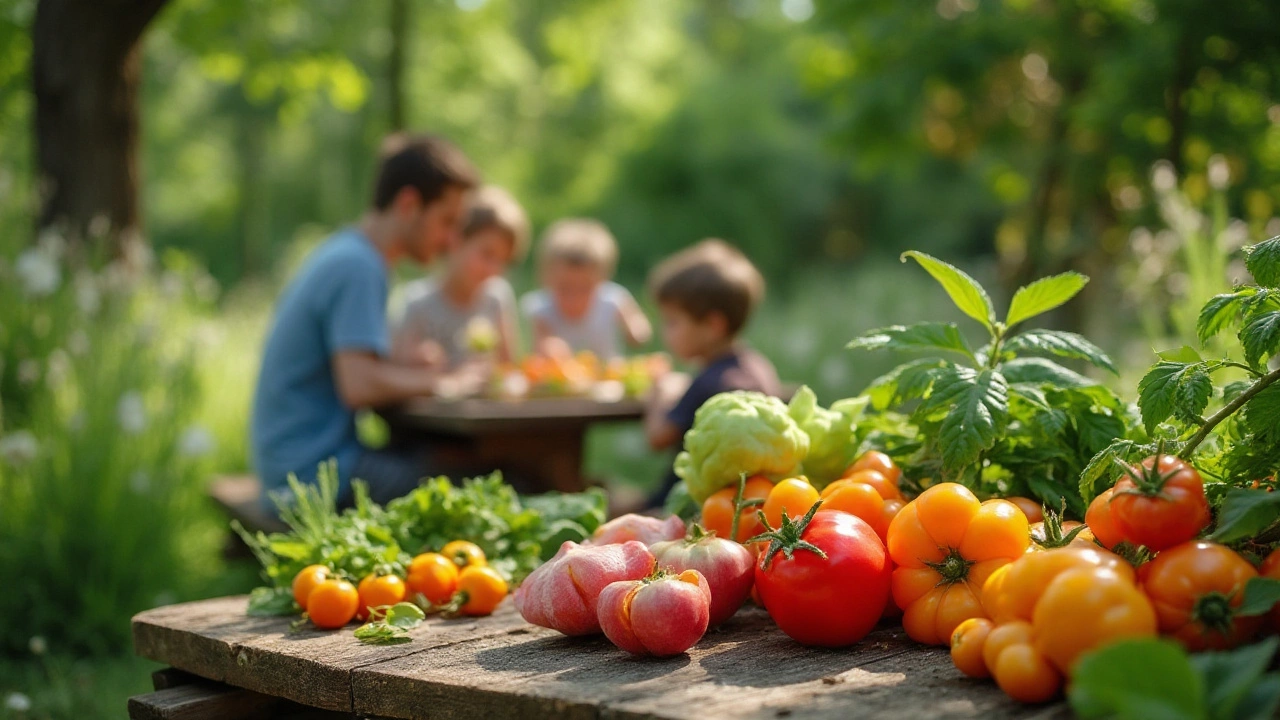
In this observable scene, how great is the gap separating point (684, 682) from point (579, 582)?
1.08 ft

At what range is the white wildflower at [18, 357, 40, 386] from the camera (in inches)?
168

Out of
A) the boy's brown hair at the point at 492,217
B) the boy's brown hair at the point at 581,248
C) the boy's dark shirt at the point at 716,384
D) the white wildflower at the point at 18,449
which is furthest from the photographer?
A: the boy's brown hair at the point at 581,248

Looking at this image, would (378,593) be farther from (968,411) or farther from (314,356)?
(314,356)

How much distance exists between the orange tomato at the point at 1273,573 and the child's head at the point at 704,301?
2.88m

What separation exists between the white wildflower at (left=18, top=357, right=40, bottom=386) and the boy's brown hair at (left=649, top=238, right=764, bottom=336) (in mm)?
2494

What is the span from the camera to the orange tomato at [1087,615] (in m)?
1.30

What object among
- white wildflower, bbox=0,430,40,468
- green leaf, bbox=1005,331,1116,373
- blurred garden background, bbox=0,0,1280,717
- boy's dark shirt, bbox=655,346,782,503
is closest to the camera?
green leaf, bbox=1005,331,1116,373

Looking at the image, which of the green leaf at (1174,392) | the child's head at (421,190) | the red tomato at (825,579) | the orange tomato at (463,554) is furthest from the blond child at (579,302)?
the green leaf at (1174,392)

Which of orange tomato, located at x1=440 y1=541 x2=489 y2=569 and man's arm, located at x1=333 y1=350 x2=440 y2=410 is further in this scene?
man's arm, located at x1=333 y1=350 x2=440 y2=410

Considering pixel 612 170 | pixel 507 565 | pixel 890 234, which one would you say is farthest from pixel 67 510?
pixel 890 234

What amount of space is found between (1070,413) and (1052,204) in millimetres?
7713

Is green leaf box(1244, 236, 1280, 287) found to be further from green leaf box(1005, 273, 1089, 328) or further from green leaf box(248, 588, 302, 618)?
green leaf box(248, 588, 302, 618)

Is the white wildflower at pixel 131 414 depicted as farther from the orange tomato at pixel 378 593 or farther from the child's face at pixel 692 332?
the orange tomato at pixel 378 593

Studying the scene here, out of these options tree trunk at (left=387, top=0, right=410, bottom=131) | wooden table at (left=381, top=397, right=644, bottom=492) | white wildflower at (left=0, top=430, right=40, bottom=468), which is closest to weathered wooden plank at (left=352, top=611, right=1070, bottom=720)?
wooden table at (left=381, top=397, right=644, bottom=492)
